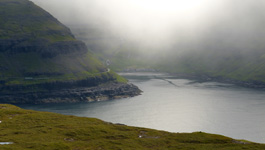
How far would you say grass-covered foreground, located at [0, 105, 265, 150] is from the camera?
74188 millimetres

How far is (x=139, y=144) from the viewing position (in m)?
78.9

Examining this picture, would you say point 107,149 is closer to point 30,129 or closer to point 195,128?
point 30,129

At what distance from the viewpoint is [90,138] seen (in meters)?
82.4

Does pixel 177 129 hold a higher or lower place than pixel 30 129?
lower

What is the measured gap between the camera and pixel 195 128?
188375 mm

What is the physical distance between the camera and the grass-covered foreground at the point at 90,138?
243ft

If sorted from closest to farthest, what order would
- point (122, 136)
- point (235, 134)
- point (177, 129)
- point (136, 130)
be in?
point (122, 136)
point (136, 130)
point (235, 134)
point (177, 129)

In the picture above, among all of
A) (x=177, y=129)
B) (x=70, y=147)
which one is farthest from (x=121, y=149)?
(x=177, y=129)

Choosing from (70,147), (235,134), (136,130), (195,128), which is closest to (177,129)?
(195,128)

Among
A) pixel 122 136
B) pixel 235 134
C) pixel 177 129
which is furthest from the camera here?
pixel 177 129

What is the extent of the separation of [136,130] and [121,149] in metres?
22.5

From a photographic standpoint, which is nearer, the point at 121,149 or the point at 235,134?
the point at 121,149

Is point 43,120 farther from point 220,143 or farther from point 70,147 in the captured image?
point 220,143

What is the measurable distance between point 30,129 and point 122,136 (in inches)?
1107
